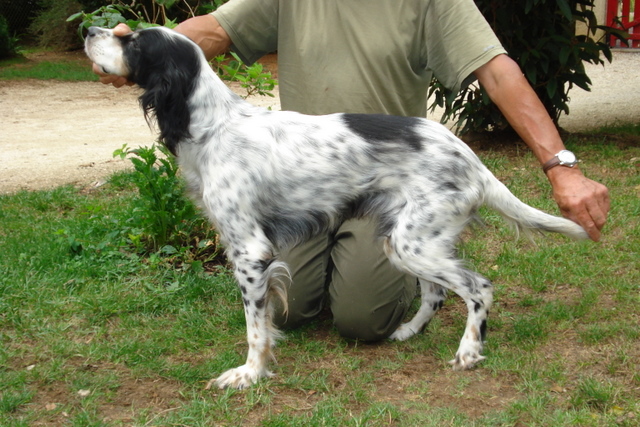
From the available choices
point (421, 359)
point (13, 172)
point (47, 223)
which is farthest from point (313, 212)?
point (13, 172)

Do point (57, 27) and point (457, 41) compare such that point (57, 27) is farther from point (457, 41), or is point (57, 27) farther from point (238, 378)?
point (238, 378)

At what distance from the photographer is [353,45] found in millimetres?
3516

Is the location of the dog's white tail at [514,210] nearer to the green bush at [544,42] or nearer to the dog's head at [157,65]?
the dog's head at [157,65]

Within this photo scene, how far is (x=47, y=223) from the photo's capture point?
5121 millimetres

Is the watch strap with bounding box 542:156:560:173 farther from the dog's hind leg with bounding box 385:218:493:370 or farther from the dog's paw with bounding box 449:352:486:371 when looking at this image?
the dog's paw with bounding box 449:352:486:371

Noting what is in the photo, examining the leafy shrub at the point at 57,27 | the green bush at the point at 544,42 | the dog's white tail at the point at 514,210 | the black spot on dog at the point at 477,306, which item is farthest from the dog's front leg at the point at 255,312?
the leafy shrub at the point at 57,27

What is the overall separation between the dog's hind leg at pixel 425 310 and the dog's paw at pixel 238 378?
796 millimetres

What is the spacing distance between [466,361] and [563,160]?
95 cm

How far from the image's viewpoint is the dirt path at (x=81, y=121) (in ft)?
23.5

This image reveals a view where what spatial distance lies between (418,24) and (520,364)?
1.65 m

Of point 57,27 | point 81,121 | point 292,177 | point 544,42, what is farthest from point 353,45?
point 57,27

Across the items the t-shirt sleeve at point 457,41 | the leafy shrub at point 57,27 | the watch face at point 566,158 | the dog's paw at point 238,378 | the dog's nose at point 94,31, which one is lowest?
the leafy shrub at point 57,27

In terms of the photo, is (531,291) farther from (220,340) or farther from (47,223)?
(47,223)

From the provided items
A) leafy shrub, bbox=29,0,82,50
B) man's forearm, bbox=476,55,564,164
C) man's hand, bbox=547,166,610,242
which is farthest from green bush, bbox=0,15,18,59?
man's hand, bbox=547,166,610,242
